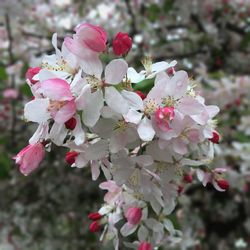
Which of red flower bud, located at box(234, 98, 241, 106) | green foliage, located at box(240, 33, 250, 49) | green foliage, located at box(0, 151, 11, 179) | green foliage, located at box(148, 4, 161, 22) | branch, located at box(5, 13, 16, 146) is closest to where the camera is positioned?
green foliage, located at box(0, 151, 11, 179)

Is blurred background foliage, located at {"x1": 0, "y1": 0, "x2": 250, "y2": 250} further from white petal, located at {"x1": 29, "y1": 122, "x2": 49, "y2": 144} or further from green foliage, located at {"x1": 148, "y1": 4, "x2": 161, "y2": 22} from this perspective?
white petal, located at {"x1": 29, "y1": 122, "x2": 49, "y2": 144}

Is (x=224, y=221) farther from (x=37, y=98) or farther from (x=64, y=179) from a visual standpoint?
(x=37, y=98)

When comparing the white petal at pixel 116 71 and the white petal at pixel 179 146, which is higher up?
the white petal at pixel 116 71

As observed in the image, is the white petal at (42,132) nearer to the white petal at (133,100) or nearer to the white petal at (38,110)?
the white petal at (38,110)

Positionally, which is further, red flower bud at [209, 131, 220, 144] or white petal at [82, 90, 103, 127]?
red flower bud at [209, 131, 220, 144]

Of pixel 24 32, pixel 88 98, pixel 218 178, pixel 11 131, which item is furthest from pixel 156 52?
pixel 88 98

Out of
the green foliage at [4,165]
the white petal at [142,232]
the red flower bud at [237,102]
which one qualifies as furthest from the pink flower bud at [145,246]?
the red flower bud at [237,102]

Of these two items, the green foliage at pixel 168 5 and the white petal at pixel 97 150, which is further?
the green foliage at pixel 168 5

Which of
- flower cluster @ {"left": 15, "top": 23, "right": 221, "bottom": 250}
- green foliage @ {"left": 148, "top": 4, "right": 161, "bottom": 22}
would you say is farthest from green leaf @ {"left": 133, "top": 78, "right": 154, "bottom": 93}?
green foliage @ {"left": 148, "top": 4, "right": 161, "bottom": 22}
